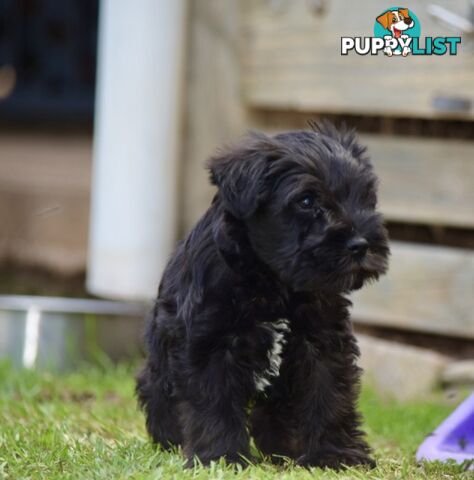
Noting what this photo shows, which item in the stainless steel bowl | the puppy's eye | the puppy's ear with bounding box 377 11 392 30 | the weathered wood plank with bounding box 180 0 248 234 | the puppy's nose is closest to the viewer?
the puppy's nose

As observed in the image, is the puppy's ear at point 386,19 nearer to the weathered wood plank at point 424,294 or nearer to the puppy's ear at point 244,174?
the weathered wood plank at point 424,294

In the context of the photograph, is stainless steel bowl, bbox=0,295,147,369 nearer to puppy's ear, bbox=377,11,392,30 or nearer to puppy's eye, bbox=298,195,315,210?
puppy's ear, bbox=377,11,392,30

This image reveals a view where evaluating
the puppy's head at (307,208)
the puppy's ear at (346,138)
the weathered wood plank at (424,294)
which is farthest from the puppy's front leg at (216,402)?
the weathered wood plank at (424,294)

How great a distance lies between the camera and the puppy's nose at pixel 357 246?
3.49 m

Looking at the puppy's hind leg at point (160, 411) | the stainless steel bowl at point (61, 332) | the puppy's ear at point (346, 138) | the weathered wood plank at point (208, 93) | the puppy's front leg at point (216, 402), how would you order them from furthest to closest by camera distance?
1. the weathered wood plank at point (208, 93)
2. the stainless steel bowl at point (61, 332)
3. the puppy's hind leg at point (160, 411)
4. the puppy's ear at point (346, 138)
5. the puppy's front leg at point (216, 402)

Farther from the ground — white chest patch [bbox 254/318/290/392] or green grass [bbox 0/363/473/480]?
white chest patch [bbox 254/318/290/392]

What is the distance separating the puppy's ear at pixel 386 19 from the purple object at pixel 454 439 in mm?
2262

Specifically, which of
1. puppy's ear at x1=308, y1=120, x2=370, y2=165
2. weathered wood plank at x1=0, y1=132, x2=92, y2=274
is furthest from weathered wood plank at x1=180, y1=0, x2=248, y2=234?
puppy's ear at x1=308, y1=120, x2=370, y2=165

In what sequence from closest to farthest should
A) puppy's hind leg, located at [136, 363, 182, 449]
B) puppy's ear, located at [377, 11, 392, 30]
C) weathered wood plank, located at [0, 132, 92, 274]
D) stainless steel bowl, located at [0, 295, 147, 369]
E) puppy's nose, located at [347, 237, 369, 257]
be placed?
puppy's nose, located at [347, 237, 369, 257] → puppy's hind leg, located at [136, 363, 182, 449] → puppy's ear, located at [377, 11, 392, 30] → stainless steel bowl, located at [0, 295, 147, 369] → weathered wood plank, located at [0, 132, 92, 274]

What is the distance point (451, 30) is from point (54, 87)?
14.6 ft

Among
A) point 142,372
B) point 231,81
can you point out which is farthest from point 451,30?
point 142,372

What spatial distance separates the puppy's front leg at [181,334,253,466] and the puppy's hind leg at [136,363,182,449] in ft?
1.21

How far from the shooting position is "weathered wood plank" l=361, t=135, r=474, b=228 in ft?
20.2

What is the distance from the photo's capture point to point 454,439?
4391mm
